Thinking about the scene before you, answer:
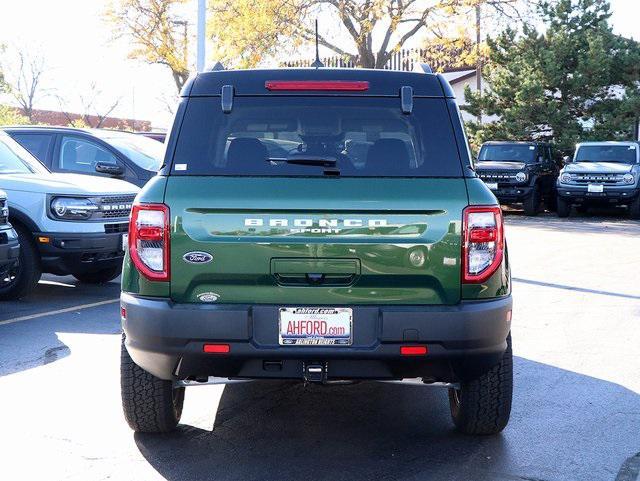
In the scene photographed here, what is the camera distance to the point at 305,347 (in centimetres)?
390

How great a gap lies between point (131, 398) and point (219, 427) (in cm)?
59

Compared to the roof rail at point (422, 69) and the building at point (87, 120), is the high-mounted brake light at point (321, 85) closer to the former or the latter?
the roof rail at point (422, 69)

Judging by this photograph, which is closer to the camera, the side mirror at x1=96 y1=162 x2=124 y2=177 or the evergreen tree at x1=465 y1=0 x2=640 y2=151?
the side mirror at x1=96 y1=162 x2=124 y2=177

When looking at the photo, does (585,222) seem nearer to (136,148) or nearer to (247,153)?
(136,148)

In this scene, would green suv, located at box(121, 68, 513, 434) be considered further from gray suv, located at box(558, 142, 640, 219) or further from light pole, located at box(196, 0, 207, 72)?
gray suv, located at box(558, 142, 640, 219)

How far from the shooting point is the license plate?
3.90 meters

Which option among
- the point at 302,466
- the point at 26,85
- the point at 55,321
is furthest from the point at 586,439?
the point at 26,85

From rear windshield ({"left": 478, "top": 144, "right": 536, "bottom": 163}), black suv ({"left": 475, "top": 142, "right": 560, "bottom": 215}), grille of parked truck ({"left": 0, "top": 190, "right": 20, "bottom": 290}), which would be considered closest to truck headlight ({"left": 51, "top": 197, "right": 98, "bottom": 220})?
grille of parked truck ({"left": 0, "top": 190, "right": 20, "bottom": 290})

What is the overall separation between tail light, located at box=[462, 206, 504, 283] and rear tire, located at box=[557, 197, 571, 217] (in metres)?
18.0

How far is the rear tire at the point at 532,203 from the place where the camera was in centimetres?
2173

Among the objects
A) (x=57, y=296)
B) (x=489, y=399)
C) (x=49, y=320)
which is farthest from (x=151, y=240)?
(x=57, y=296)

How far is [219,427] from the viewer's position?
4809 millimetres

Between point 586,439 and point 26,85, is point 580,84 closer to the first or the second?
point 586,439

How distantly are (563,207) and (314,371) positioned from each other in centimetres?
1855
